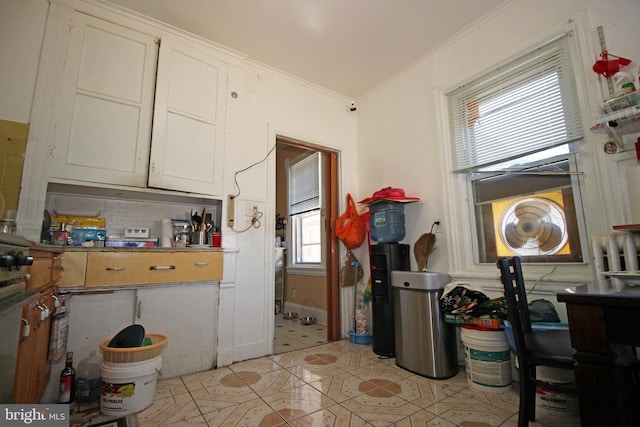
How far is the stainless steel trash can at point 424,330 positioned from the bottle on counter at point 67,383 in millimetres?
2214

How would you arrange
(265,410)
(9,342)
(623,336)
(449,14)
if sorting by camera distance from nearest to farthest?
(623,336) < (9,342) < (265,410) < (449,14)

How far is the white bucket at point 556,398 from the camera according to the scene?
5.24 feet

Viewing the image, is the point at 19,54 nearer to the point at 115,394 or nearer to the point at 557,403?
the point at 115,394

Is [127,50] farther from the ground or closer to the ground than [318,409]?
farther from the ground

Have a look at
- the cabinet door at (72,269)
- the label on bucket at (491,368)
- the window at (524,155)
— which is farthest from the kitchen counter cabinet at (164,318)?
the window at (524,155)

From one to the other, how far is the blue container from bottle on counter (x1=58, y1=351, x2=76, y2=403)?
250cm

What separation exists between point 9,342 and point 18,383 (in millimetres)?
347

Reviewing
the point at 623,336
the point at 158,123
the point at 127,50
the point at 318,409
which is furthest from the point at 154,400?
the point at 127,50

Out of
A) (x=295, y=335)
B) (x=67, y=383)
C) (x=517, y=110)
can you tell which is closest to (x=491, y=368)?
(x=517, y=110)

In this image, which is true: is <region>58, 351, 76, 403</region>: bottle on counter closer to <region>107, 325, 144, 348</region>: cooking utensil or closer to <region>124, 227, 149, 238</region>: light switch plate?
<region>107, 325, 144, 348</region>: cooking utensil

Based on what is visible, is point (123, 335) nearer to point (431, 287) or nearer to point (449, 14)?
point (431, 287)

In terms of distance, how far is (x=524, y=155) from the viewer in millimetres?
2256

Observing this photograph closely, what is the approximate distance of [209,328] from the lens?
2387 mm

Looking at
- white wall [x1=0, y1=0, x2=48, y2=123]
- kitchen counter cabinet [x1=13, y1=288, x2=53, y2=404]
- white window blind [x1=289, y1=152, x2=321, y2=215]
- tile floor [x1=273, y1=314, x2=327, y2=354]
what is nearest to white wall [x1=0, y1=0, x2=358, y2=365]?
white wall [x1=0, y1=0, x2=48, y2=123]
